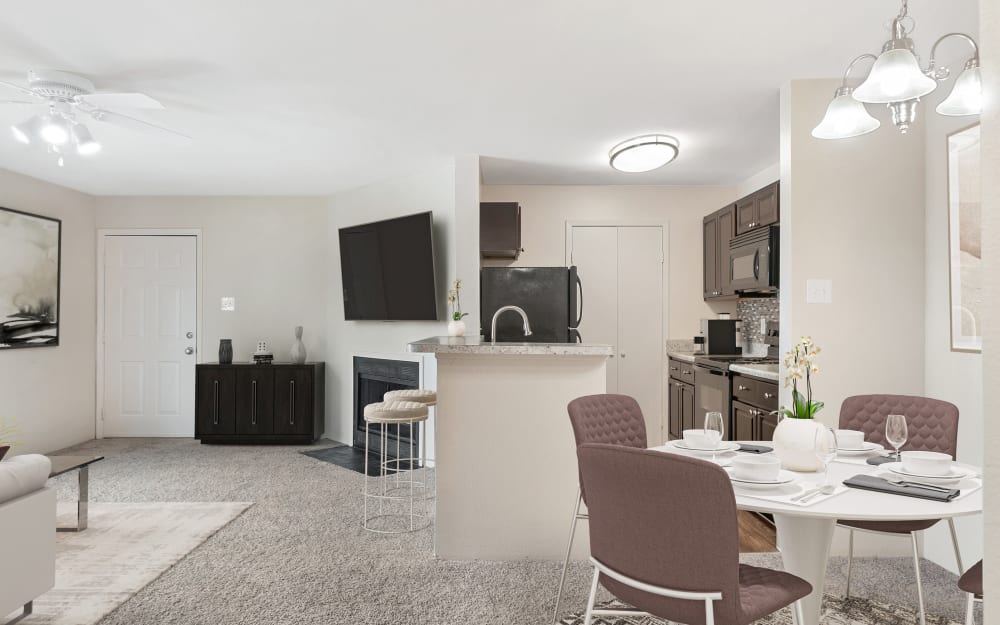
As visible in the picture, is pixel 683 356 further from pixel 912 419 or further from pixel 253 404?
pixel 253 404

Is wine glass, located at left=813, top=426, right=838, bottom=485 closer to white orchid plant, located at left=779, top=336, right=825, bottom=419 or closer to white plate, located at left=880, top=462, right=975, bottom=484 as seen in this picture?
white orchid plant, located at left=779, top=336, right=825, bottom=419

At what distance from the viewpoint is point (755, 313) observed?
5.41 metres

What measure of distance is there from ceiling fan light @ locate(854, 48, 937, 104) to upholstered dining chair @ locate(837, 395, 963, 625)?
1370mm

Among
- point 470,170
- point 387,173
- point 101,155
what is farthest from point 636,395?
point 101,155

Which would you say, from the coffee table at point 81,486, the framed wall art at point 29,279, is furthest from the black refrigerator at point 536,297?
the framed wall art at point 29,279

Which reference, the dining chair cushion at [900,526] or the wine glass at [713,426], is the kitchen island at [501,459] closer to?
the wine glass at [713,426]

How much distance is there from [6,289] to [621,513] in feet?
18.8

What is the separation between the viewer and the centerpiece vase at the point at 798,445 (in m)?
1.89

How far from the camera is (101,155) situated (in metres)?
4.82

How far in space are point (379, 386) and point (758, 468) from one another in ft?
14.7

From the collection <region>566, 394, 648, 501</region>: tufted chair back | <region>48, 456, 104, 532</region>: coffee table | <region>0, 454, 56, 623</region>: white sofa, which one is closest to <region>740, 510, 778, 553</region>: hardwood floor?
<region>566, 394, 648, 501</region>: tufted chair back

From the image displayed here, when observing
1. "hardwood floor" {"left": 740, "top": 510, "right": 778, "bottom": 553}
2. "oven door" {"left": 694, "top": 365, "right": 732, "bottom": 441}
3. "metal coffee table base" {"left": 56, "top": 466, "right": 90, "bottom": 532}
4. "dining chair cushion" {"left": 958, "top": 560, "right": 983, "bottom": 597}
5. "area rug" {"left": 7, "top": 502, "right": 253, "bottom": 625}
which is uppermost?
"oven door" {"left": 694, "top": 365, "right": 732, "bottom": 441}

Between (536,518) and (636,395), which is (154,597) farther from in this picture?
(636,395)

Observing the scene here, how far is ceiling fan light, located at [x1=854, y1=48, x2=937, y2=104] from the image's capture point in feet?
5.60
